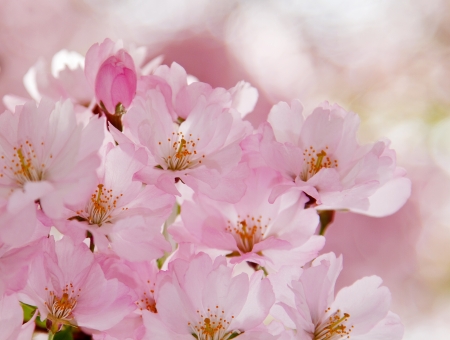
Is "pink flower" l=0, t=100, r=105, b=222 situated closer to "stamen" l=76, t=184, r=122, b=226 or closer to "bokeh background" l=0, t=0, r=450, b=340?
"stamen" l=76, t=184, r=122, b=226

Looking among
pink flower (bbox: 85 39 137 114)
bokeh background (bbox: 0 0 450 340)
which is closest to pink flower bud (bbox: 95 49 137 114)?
pink flower (bbox: 85 39 137 114)

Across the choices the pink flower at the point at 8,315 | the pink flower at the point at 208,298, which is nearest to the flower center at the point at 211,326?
the pink flower at the point at 208,298

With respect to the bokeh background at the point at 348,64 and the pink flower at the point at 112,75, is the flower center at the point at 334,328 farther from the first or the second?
the bokeh background at the point at 348,64

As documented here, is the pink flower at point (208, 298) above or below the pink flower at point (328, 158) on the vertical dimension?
below

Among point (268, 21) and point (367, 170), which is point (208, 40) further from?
point (367, 170)

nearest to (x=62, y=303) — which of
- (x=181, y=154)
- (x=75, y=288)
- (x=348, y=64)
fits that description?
(x=75, y=288)

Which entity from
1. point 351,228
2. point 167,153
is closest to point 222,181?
point 167,153
